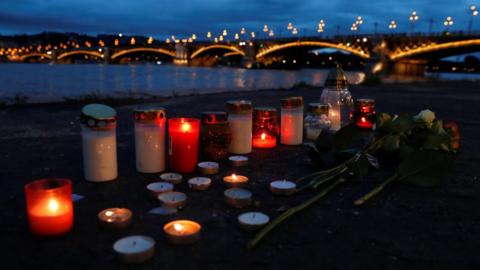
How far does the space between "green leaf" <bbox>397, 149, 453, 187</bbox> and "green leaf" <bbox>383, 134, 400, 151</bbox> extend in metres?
0.32

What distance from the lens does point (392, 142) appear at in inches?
107

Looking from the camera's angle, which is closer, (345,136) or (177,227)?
(177,227)

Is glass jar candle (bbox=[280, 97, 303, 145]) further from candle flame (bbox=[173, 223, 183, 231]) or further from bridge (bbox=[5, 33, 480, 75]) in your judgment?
bridge (bbox=[5, 33, 480, 75])

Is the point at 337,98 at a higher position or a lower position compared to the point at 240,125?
higher

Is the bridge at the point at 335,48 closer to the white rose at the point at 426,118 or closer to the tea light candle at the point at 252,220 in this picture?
the white rose at the point at 426,118

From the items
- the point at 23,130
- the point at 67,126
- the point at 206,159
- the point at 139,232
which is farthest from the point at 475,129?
the point at 23,130

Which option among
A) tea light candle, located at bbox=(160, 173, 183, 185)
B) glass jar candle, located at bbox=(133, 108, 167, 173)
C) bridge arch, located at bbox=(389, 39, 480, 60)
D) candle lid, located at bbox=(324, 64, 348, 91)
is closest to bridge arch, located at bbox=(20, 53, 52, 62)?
bridge arch, located at bbox=(389, 39, 480, 60)

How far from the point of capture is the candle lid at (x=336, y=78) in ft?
12.7

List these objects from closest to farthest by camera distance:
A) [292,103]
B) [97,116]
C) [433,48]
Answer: [97,116], [292,103], [433,48]

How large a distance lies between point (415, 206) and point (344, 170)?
1.61 ft

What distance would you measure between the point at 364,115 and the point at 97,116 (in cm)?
288

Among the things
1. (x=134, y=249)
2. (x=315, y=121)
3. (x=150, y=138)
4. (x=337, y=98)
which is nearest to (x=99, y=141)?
(x=150, y=138)

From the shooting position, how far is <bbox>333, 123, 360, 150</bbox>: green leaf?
2.70 metres

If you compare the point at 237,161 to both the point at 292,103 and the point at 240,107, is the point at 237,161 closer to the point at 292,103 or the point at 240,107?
the point at 240,107
